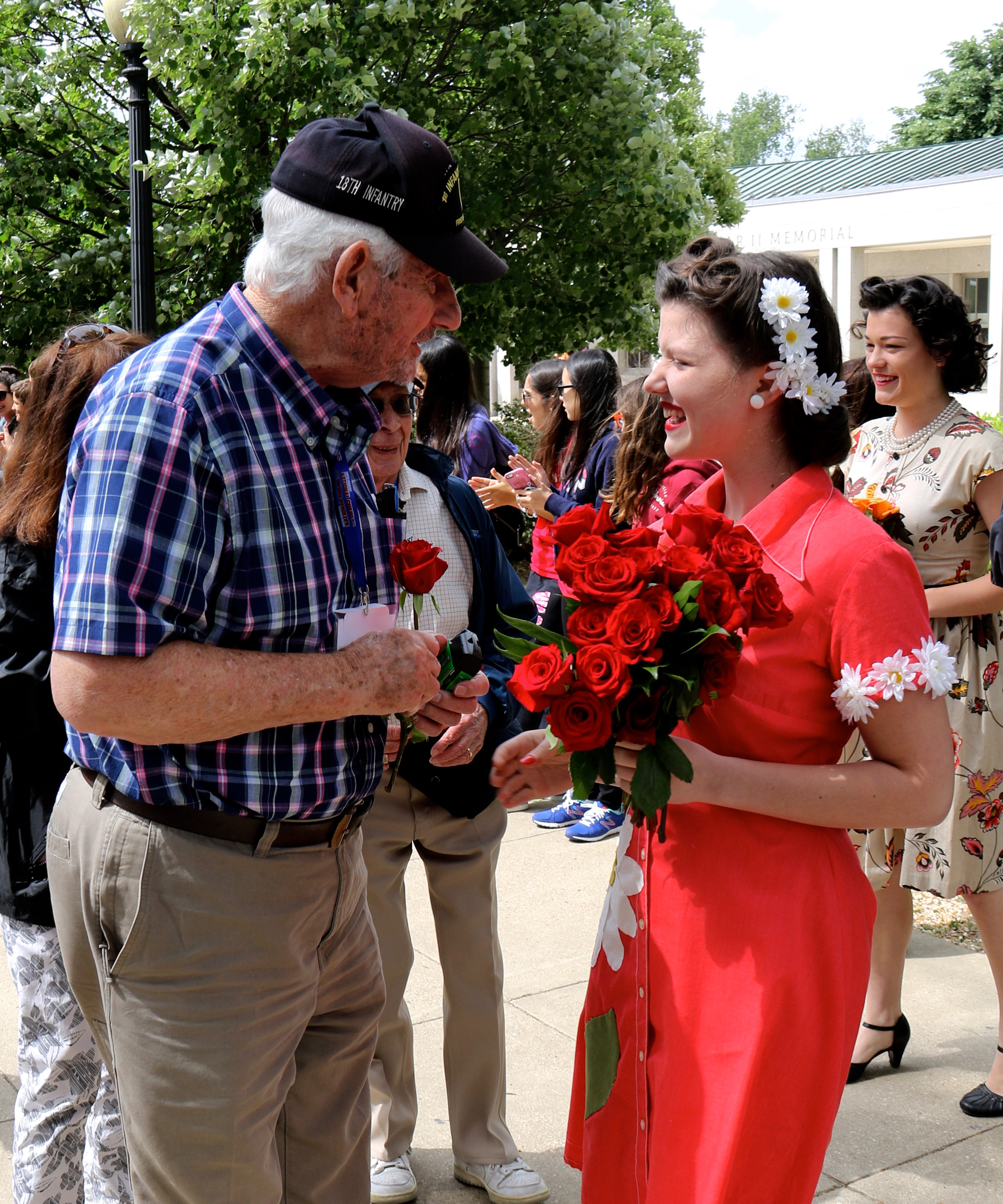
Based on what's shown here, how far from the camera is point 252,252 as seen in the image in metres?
1.99

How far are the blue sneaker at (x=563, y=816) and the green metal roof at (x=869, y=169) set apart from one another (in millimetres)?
28011

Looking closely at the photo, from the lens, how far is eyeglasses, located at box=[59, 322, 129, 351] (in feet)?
9.11

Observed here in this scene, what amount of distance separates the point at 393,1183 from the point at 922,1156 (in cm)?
148

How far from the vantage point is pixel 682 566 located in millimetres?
1934

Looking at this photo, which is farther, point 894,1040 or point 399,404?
point 894,1040

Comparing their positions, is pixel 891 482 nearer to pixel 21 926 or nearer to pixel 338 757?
pixel 338 757

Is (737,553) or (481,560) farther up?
(737,553)

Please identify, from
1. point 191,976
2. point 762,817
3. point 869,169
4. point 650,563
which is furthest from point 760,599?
point 869,169

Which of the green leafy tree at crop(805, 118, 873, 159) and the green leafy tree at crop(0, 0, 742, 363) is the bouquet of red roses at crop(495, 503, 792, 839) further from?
the green leafy tree at crop(805, 118, 873, 159)

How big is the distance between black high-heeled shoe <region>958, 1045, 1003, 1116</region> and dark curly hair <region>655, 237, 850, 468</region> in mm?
2275

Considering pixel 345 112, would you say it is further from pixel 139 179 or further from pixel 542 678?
pixel 542 678

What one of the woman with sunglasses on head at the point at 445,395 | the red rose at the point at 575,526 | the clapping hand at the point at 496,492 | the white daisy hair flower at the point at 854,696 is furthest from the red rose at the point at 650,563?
the clapping hand at the point at 496,492

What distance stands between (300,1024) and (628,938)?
619mm

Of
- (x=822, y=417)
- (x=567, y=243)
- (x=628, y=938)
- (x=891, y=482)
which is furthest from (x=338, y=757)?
(x=567, y=243)
